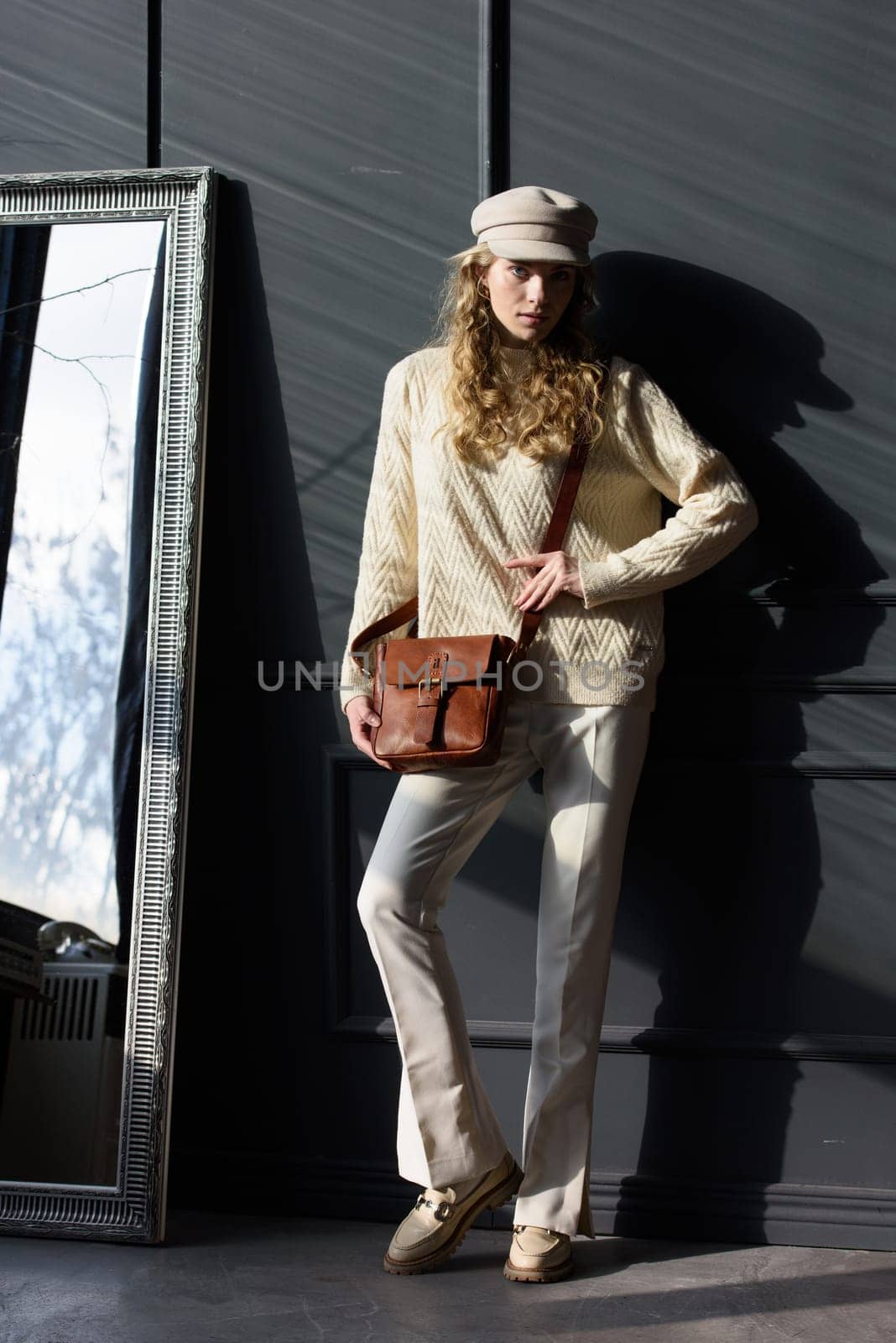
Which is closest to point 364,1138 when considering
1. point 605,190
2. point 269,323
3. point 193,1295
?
point 193,1295

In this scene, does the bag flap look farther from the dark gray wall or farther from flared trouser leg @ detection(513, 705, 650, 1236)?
the dark gray wall

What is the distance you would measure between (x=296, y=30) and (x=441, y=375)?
34.8 inches

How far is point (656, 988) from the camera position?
2.69 metres

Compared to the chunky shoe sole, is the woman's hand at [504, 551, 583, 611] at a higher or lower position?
higher

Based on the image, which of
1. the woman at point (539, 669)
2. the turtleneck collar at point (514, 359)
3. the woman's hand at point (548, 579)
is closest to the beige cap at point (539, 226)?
the woman at point (539, 669)

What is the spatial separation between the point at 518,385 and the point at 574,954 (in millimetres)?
1053

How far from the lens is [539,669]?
246 cm

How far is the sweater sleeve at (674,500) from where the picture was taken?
7.93ft

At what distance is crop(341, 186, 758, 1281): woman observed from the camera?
243 centimetres

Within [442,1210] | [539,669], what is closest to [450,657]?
[539,669]

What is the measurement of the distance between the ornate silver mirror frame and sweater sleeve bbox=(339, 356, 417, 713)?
1.27 feet

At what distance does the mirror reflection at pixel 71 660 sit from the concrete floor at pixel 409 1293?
24cm

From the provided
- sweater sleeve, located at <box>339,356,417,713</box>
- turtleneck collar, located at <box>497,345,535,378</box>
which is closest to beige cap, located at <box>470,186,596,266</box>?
turtleneck collar, located at <box>497,345,535,378</box>

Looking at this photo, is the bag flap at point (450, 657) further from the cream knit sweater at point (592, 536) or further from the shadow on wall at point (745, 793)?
the shadow on wall at point (745, 793)
